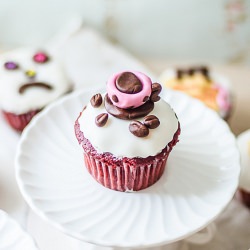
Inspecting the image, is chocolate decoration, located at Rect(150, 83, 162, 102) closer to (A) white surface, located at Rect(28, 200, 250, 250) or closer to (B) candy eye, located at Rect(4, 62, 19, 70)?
(A) white surface, located at Rect(28, 200, 250, 250)

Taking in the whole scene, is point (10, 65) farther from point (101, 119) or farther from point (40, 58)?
point (101, 119)

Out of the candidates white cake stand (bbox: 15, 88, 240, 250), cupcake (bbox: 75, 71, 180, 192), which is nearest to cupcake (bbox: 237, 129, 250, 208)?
white cake stand (bbox: 15, 88, 240, 250)

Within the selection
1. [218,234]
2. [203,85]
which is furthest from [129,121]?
[203,85]

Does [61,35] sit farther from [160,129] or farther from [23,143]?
[160,129]

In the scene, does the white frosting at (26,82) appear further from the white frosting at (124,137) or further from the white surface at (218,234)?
the white frosting at (124,137)

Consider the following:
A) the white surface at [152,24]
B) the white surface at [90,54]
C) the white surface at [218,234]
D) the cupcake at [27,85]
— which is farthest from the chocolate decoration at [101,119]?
the white surface at [152,24]

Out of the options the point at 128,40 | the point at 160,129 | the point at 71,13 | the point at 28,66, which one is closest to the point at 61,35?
the point at 71,13
